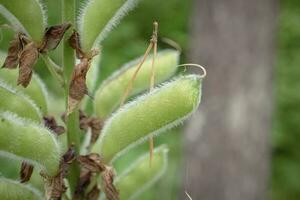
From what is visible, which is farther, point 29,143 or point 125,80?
point 125,80

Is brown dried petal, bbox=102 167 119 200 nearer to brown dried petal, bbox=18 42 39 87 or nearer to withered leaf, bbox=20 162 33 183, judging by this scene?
withered leaf, bbox=20 162 33 183

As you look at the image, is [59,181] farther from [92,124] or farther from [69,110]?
[92,124]

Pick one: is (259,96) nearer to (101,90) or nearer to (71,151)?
(101,90)

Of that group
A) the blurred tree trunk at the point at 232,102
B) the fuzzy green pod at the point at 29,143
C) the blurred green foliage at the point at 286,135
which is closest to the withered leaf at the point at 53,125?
the fuzzy green pod at the point at 29,143

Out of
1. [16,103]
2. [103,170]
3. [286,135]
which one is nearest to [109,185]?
[103,170]

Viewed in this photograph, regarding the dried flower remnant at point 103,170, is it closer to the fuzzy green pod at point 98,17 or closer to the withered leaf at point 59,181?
the withered leaf at point 59,181

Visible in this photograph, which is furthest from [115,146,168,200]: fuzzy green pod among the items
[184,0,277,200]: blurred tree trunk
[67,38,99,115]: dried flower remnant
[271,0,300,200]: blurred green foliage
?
[271,0,300,200]: blurred green foliage

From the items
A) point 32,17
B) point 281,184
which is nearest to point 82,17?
point 32,17
